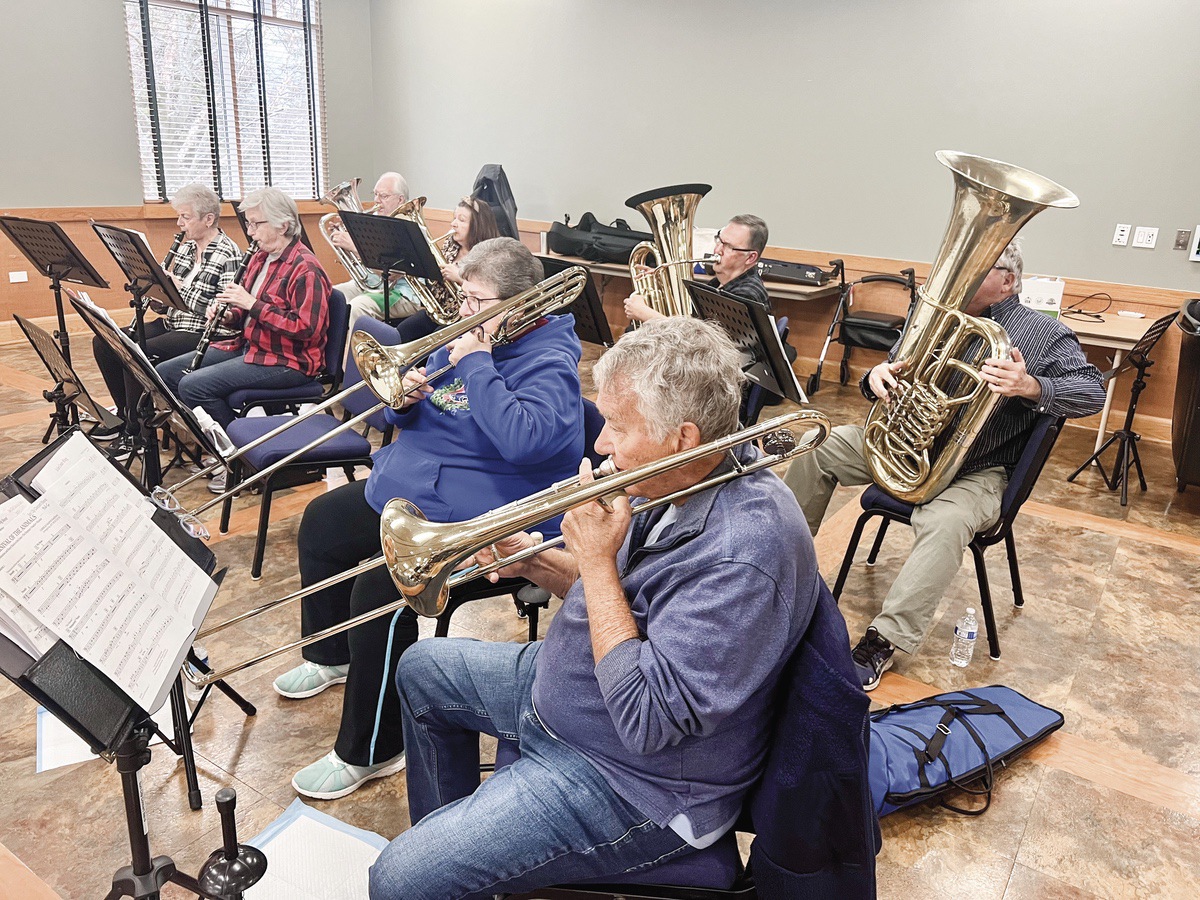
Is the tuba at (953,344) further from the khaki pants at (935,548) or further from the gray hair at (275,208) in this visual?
the gray hair at (275,208)

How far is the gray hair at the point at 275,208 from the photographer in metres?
3.80

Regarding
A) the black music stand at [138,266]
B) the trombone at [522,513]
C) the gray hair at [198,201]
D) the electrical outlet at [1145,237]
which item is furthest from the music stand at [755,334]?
the electrical outlet at [1145,237]

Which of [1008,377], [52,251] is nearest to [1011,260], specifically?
[1008,377]

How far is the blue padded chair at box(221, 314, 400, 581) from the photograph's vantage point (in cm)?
315

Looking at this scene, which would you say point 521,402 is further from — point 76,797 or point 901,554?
point 901,554

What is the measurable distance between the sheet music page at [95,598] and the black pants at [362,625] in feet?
1.91

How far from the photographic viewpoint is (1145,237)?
523 cm

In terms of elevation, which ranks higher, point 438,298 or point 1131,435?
point 438,298

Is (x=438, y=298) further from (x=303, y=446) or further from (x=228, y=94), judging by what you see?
(x=228, y=94)

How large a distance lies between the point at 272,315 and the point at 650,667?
306 centimetres

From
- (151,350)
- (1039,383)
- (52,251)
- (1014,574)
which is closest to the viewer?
(1039,383)

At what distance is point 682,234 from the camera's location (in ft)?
12.5

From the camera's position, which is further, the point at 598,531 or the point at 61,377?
the point at 61,377

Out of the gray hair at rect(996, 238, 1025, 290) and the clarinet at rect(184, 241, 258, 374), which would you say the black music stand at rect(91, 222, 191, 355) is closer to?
the clarinet at rect(184, 241, 258, 374)
